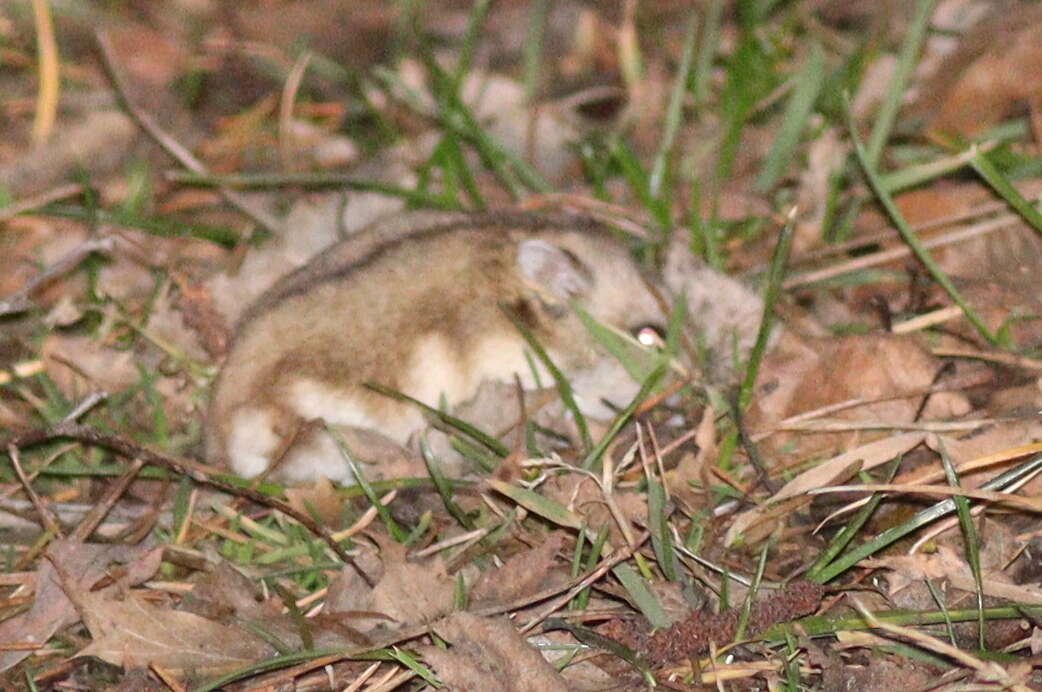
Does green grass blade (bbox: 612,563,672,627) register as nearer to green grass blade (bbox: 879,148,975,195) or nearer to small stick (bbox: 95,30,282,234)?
green grass blade (bbox: 879,148,975,195)

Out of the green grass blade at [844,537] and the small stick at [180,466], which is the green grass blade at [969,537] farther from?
the small stick at [180,466]

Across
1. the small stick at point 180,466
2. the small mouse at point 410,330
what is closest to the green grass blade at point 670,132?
the small mouse at point 410,330

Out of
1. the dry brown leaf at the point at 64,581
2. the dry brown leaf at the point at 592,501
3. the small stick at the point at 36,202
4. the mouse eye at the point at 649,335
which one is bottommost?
the dry brown leaf at the point at 64,581

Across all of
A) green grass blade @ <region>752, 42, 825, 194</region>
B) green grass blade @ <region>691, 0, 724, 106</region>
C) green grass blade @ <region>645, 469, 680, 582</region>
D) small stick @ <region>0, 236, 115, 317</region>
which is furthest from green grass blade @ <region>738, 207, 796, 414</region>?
Answer: small stick @ <region>0, 236, 115, 317</region>

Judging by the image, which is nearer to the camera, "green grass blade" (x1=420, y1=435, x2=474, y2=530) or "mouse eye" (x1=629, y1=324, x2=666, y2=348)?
"green grass blade" (x1=420, y1=435, x2=474, y2=530)

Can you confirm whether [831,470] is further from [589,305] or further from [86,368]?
[86,368]

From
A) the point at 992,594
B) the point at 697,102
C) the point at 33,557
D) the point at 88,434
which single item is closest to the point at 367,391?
the point at 88,434

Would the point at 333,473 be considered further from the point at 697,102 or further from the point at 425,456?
the point at 697,102
